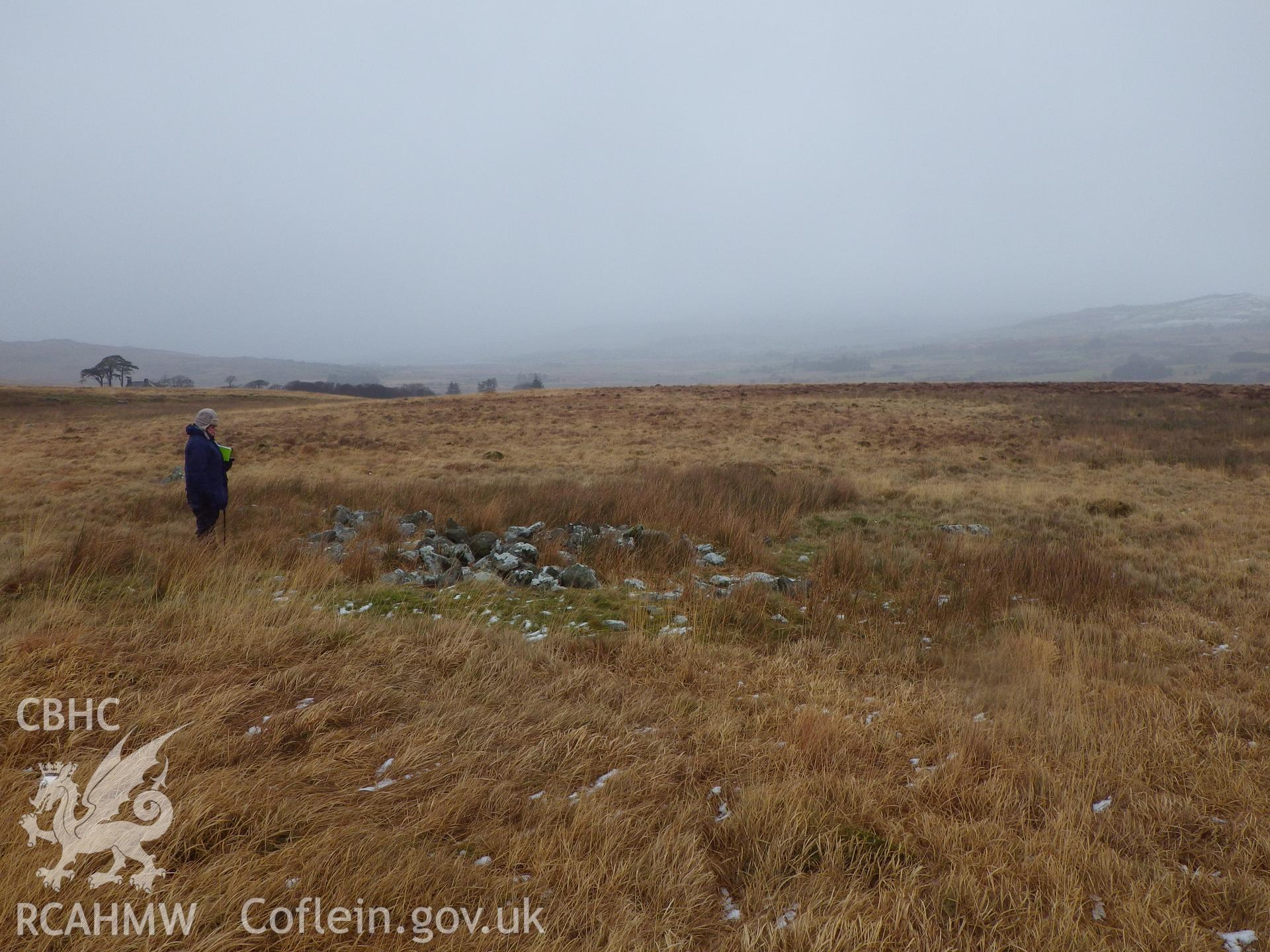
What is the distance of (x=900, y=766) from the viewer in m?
3.35

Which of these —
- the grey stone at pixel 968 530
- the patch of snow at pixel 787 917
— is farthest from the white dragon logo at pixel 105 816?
the grey stone at pixel 968 530

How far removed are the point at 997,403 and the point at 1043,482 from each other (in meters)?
23.7

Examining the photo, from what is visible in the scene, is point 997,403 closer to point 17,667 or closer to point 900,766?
point 900,766

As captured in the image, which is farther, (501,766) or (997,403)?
(997,403)

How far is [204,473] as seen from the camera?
7.63 metres

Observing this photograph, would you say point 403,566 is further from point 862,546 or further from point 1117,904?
point 1117,904

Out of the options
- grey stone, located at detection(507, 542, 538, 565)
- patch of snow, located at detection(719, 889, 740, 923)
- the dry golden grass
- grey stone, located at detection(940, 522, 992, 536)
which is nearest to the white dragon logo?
the dry golden grass

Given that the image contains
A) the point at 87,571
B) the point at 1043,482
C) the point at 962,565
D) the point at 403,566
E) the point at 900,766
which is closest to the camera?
the point at 900,766

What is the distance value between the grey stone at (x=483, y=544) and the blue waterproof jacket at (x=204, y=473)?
3136 millimetres

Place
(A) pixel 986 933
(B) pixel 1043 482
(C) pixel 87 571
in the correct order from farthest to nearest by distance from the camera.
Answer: (B) pixel 1043 482, (C) pixel 87 571, (A) pixel 986 933

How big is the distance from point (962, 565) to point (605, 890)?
7.25m

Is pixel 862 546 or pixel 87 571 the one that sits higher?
pixel 87 571

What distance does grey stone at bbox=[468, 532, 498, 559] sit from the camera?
7.96 metres

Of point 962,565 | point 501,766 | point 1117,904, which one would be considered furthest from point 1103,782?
→ point 962,565
